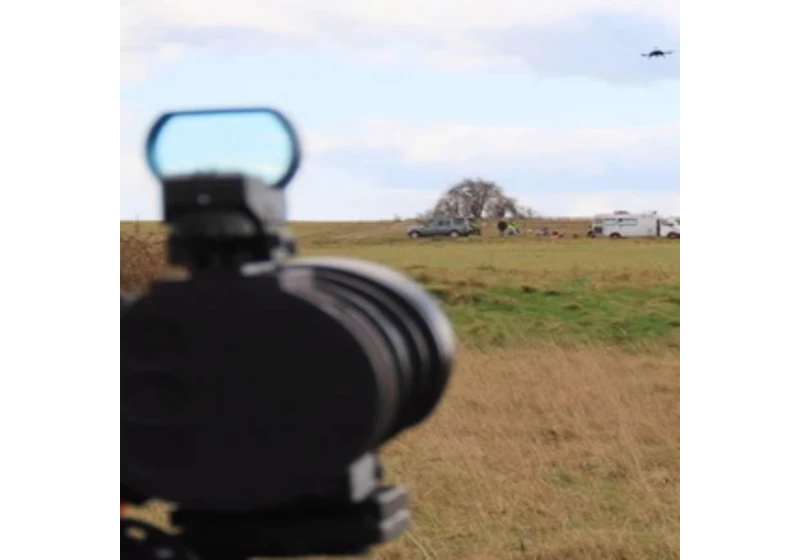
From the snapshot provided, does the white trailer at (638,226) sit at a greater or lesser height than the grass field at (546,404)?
greater

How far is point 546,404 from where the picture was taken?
12.2 ft

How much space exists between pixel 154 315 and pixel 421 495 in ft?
8.63

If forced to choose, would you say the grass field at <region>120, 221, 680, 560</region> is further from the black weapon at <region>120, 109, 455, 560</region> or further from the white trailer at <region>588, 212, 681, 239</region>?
the black weapon at <region>120, 109, 455, 560</region>

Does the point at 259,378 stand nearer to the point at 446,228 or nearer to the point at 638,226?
the point at 638,226

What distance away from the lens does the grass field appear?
3.06 meters

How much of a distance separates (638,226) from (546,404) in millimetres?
1011

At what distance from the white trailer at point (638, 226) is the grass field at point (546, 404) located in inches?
4.8

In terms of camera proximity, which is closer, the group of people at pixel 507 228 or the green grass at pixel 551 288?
the group of people at pixel 507 228

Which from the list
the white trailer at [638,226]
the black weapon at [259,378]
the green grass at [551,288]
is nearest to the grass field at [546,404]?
the green grass at [551,288]

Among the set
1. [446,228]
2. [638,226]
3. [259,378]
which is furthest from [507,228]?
[259,378]

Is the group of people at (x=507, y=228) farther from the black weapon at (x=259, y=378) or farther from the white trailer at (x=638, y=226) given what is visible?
the black weapon at (x=259, y=378)

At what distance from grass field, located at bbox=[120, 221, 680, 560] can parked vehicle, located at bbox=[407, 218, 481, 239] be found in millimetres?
42

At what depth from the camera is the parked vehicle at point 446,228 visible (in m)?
3.05

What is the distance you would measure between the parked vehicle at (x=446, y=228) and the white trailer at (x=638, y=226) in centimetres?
37
